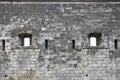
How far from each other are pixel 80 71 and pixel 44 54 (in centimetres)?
148

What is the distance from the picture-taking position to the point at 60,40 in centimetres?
1464

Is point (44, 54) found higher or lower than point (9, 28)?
lower

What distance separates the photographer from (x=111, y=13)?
584 inches

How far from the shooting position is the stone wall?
14336 millimetres

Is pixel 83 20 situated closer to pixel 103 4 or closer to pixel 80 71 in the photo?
pixel 103 4

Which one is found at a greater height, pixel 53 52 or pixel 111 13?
pixel 111 13

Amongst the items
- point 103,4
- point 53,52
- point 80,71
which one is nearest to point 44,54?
point 53,52

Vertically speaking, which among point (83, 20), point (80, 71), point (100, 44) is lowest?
point (80, 71)

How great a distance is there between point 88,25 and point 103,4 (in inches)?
40.0

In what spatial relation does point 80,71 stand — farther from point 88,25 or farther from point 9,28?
point 9,28

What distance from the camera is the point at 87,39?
14.6 meters

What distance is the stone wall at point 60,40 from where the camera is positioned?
47.0 feet

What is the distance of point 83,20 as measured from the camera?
14.8m

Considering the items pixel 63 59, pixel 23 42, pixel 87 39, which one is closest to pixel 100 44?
pixel 87 39
